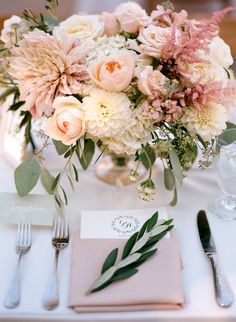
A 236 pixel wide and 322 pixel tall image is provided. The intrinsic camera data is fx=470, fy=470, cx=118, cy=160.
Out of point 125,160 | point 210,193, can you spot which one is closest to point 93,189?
point 125,160

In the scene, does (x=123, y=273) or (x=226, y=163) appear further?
(x=226, y=163)

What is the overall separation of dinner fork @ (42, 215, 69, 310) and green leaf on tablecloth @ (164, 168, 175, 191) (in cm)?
25

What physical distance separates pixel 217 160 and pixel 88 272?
36 cm

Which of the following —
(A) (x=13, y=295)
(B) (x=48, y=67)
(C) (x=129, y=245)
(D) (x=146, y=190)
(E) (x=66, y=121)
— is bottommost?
(A) (x=13, y=295)

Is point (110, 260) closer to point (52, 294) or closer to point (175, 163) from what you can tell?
point (52, 294)

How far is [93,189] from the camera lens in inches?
44.3

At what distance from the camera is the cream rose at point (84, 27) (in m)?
1.02

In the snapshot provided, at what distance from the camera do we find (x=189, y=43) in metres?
0.87

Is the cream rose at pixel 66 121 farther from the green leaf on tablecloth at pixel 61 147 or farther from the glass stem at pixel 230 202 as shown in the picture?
the glass stem at pixel 230 202

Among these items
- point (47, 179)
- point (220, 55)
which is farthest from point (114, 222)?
point (220, 55)

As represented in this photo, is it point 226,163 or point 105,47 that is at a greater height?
point 105,47

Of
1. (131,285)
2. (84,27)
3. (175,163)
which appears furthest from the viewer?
(84,27)

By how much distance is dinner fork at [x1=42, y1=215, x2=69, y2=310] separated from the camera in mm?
830

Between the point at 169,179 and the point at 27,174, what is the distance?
32 cm
